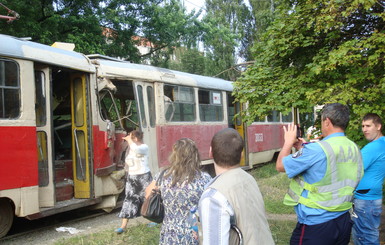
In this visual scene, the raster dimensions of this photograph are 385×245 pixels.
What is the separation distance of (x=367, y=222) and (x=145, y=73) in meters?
5.78

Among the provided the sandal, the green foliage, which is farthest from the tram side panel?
the green foliage

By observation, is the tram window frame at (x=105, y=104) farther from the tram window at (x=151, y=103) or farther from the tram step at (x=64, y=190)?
the tram step at (x=64, y=190)

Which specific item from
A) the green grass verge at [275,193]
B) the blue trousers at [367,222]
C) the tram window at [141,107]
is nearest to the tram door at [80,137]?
the tram window at [141,107]

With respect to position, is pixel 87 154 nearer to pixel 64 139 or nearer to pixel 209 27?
pixel 64 139

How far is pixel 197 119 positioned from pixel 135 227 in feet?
15.2

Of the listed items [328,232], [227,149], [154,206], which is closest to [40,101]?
[154,206]

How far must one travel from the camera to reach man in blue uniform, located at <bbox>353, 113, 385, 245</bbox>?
3.80 metres

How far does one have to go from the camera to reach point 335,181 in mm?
2811

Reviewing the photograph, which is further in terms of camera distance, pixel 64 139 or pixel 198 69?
pixel 198 69

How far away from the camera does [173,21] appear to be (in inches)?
678

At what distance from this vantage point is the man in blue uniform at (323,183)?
2787mm

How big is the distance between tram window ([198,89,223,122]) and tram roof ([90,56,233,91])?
0.24 metres

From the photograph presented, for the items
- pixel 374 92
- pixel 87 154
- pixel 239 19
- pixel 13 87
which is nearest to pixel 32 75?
pixel 13 87

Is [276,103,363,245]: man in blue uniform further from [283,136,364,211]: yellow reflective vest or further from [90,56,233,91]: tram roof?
[90,56,233,91]: tram roof
